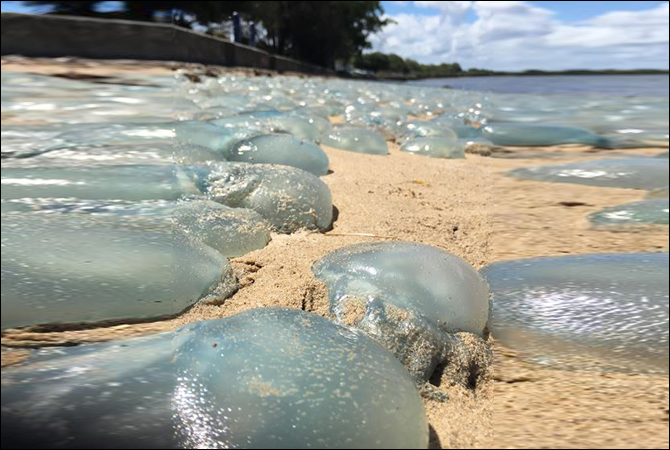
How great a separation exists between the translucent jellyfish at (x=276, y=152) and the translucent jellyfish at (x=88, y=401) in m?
1.44

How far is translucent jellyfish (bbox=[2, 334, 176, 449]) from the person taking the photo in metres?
0.36

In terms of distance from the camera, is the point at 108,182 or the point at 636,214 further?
the point at 636,214

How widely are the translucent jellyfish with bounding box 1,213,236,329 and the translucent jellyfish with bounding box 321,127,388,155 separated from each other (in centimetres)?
234

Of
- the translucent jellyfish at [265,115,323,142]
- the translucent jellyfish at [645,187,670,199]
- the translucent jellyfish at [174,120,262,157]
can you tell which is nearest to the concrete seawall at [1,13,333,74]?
the translucent jellyfish at [645,187,670,199]

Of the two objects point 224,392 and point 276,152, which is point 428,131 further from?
point 224,392

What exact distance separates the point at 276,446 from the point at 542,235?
26.0 inches

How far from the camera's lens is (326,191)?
1.55 m

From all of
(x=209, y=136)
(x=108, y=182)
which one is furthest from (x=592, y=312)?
(x=209, y=136)

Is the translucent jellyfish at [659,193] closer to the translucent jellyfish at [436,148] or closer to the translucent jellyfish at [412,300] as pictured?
the translucent jellyfish at [412,300]

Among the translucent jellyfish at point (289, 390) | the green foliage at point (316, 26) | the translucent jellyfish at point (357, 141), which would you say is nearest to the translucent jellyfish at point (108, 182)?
the translucent jellyfish at point (289, 390)

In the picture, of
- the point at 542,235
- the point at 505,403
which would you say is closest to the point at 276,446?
the point at 505,403

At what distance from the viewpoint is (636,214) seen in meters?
0.93

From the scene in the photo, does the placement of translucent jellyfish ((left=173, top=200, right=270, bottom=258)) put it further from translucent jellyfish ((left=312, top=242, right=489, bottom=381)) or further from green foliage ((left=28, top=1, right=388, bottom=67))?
green foliage ((left=28, top=1, right=388, bottom=67))

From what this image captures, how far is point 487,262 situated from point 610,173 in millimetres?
311
